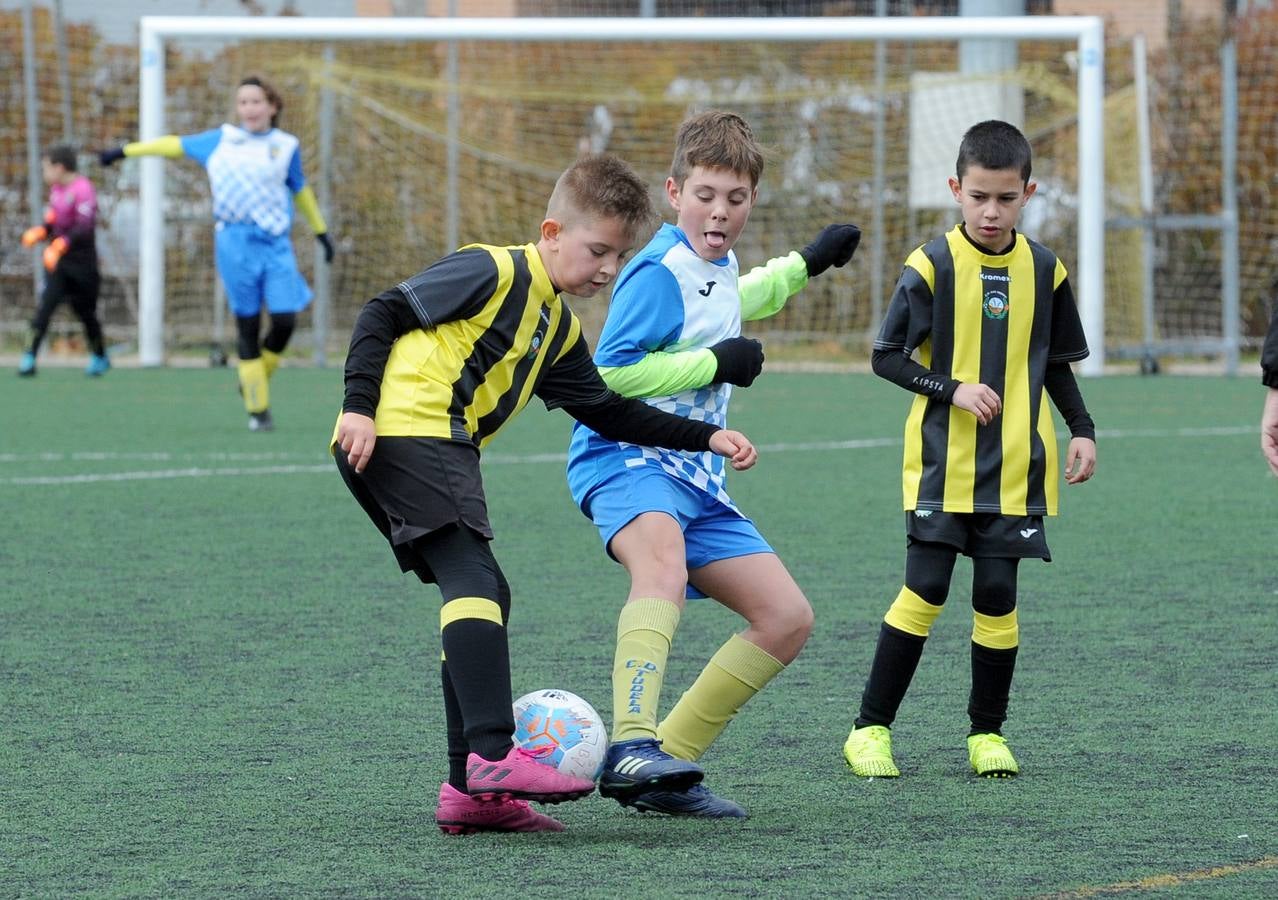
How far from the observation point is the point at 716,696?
388 centimetres

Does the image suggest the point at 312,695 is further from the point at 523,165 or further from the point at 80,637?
the point at 523,165

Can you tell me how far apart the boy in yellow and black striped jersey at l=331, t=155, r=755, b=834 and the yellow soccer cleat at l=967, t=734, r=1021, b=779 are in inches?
32.0

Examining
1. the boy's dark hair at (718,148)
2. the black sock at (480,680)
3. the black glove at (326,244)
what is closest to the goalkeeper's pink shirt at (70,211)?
the black glove at (326,244)

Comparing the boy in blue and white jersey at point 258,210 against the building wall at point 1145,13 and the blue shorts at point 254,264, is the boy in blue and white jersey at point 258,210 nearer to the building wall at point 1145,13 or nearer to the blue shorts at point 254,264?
the blue shorts at point 254,264

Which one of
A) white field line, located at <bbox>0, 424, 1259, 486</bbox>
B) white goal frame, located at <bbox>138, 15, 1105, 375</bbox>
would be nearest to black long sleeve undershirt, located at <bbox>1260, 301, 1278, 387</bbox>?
white field line, located at <bbox>0, 424, 1259, 486</bbox>

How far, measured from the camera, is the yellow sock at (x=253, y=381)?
11.3 m

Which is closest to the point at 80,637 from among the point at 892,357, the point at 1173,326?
the point at 892,357

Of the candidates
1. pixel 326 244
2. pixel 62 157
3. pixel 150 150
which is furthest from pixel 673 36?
pixel 150 150

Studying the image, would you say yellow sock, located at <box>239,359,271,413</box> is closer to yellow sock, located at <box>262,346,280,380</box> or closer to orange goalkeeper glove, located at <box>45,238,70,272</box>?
yellow sock, located at <box>262,346,280,380</box>

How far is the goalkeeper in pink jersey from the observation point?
54.3 feet

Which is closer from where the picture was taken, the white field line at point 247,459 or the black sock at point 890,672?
the black sock at point 890,672

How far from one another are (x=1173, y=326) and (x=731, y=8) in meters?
6.36

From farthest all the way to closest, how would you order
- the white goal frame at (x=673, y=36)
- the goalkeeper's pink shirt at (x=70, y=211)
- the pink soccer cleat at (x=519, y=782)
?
1. the goalkeeper's pink shirt at (x=70, y=211)
2. the white goal frame at (x=673, y=36)
3. the pink soccer cleat at (x=519, y=782)

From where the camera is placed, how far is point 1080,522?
781cm
